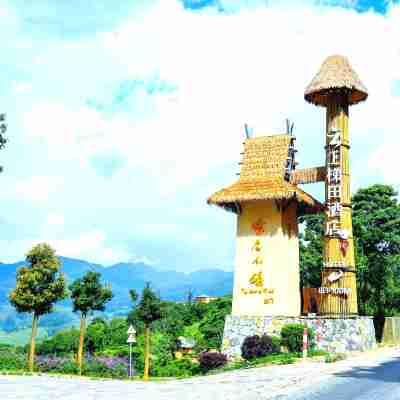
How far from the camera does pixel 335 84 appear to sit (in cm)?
2959

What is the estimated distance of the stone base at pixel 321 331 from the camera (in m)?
26.5

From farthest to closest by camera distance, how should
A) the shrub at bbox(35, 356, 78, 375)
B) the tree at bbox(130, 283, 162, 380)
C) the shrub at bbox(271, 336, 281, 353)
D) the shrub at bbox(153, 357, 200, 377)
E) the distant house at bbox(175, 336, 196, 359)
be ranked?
the distant house at bbox(175, 336, 196, 359) < the shrub at bbox(153, 357, 200, 377) < the tree at bbox(130, 283, 162, 380) < the shrub at bbox(271, 336, 281, 353) < the shrub at bbox(35, 356, 78, 375)

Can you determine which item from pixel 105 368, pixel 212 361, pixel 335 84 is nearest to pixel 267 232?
pixel 212 361

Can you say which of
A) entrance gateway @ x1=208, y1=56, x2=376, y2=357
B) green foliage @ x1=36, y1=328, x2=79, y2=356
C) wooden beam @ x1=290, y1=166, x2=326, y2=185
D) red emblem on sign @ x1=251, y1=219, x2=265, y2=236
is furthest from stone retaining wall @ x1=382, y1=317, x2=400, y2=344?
green foliage @ x1=36, y1=328, x2=79, y2=356

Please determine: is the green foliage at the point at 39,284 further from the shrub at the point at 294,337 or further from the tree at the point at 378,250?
the tree at the point at 378,250

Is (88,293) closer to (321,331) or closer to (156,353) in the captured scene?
(321,331)

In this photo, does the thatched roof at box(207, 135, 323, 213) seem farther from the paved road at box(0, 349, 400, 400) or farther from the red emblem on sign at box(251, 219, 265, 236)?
the paved road at box(0, 349, 400, 400)

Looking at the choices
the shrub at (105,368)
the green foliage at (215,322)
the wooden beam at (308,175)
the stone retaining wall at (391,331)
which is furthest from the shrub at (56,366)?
the stone retaining wall at (391,331)

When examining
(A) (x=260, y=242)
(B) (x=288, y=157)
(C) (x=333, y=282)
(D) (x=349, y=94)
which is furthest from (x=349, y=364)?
(D) (x=349, y=94)

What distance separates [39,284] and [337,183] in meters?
16.2

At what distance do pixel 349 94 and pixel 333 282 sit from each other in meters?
10.6

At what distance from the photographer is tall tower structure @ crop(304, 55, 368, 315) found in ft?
93.4

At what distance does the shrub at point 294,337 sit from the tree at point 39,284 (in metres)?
10.9

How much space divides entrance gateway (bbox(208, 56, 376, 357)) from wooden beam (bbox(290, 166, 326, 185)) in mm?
27
